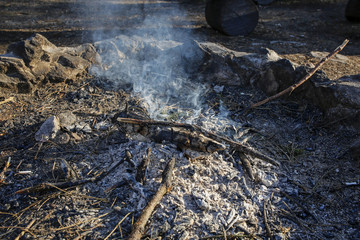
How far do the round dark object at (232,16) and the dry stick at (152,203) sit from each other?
5125mm

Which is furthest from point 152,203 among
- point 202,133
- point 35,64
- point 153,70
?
point 35,64

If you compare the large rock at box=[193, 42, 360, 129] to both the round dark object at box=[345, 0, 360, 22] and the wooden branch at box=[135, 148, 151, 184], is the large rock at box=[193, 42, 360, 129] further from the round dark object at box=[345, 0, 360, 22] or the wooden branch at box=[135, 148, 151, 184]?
the round dark object at box=[345, 0, 360, 22]

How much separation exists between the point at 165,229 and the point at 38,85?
10.3 feet

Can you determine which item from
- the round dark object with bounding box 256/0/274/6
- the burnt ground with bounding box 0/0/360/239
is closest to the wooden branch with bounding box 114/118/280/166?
the burnt ground with bounding box 0/0/360/239

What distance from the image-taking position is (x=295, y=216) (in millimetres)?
2521

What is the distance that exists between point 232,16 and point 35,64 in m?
4.96

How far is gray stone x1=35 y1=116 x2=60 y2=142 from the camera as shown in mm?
3040

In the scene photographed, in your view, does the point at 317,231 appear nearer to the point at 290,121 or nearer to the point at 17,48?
the point at 290,121

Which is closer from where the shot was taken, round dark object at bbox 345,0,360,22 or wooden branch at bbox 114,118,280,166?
wooden branch at bbox 114,118,280,166

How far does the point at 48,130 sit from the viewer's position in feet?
10.1

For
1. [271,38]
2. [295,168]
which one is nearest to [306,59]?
[271,38]

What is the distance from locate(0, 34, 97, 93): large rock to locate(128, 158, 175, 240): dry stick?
2516mm

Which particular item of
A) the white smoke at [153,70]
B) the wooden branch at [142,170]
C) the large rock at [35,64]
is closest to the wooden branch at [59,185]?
the wooden branch at [142,170]

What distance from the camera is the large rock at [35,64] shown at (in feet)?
12.2
